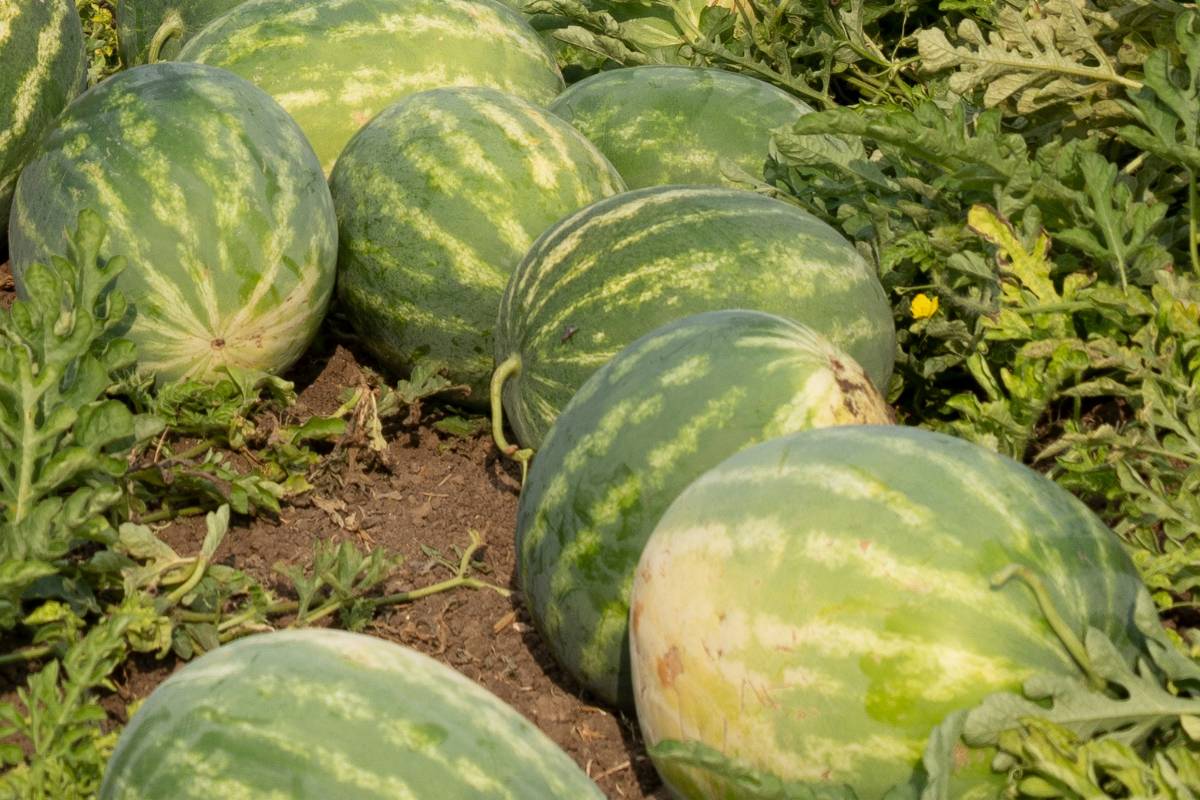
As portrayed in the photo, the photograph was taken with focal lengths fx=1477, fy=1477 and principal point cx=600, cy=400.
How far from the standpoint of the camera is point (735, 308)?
3342 mm

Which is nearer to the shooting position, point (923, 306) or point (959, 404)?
point (959, 404)

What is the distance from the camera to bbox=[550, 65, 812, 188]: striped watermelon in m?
4.39

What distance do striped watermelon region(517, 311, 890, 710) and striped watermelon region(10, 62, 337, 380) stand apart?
1141 mm

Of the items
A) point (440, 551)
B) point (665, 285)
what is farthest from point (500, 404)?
point (665, 285)

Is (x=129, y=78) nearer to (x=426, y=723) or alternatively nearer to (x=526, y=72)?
(x=526, y=72)

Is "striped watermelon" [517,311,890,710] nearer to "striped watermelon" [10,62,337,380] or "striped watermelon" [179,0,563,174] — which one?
"striped watermelon" [10,62,337,380]

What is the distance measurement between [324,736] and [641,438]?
3.25 feet

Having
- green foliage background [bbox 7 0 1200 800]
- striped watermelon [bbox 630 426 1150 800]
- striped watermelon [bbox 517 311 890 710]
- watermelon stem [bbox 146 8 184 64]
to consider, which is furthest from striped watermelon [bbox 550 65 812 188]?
striped watermelon [bbox 630 426 1150 800]

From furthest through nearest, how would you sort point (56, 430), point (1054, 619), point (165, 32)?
1. point (165, 32)
2. point (56, 430)
3. point (1054, 619)

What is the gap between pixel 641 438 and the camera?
9.32ft

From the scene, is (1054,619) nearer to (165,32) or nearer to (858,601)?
(858,601)

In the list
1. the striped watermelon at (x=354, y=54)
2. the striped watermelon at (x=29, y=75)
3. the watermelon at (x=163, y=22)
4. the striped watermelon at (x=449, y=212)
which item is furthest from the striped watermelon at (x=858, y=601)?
the watermelon at (x=163, y=22)

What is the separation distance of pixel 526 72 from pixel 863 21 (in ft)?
3.80

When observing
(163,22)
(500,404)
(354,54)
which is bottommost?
(500,404)
